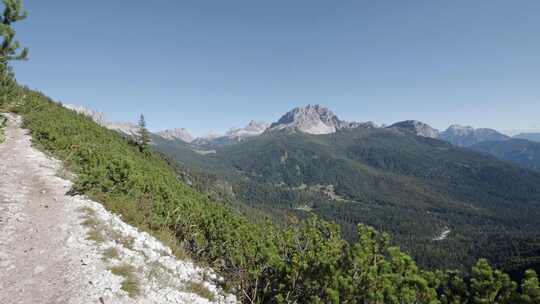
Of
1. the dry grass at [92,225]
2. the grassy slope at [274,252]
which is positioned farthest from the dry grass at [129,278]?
the grassy slope at [274,252]

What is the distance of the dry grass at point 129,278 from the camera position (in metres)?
9.45

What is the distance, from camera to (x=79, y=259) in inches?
418

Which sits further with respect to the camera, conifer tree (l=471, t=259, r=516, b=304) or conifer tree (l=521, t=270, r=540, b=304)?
conifer tree (l=471, t=259, r=516, b=304)

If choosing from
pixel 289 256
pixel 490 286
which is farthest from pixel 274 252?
pixel 490 286

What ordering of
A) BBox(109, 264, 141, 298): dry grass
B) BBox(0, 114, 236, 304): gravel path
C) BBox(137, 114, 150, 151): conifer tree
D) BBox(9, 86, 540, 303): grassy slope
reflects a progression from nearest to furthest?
BBox(9, 86, 540, 303): grassy slope < BBox(0, 114, 236, 304): gravel path < BBox(109, 264, 141, 298): dry grass < BBox(137, 114, 150, 151): conifer tree

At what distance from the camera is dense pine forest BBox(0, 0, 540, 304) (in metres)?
7.09

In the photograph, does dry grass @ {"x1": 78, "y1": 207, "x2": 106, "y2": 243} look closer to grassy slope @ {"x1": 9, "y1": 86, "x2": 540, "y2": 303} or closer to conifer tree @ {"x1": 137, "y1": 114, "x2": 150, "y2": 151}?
grassy slope @ {"x1": 9, "y1": 86, "x2": 540, "y2": 303}

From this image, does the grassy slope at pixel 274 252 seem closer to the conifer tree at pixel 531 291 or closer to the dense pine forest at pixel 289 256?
the dense pine forest at pixel 289 256

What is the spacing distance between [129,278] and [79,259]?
2438 mm

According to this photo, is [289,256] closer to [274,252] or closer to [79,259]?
[274,252]

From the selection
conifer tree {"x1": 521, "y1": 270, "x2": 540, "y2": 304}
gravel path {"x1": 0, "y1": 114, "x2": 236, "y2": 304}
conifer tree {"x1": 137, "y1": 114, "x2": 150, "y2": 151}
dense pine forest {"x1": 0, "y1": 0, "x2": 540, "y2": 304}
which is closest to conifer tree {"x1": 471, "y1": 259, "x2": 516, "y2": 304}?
dense pine forest {"x1": 0, "y1": 0, "x2": 540, "y2": 304}

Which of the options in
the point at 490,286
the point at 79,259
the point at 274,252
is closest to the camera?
the point at 490,286

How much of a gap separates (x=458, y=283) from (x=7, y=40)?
955 inches

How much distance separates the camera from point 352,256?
8820 millimetres
